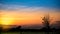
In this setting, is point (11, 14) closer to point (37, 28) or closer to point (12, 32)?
point (12, 32)

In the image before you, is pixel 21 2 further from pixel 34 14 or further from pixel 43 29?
pixel 43 29

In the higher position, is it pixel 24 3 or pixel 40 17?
pixel 24 3

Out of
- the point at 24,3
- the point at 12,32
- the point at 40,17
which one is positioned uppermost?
the point at 24,3

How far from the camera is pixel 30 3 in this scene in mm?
2443

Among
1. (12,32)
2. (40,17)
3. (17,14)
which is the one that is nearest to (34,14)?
(40,17)

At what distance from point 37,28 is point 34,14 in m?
0.24

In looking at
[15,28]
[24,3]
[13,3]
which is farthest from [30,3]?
[15,28]

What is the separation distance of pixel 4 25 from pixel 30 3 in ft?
1.83

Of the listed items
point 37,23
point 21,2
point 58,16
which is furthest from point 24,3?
point 58,16

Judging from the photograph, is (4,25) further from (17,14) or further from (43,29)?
(43,29)

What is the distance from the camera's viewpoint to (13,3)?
244 cm

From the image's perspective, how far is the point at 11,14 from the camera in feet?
8.02

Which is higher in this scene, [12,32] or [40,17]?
[40,17]

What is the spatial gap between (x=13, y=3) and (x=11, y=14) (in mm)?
183
